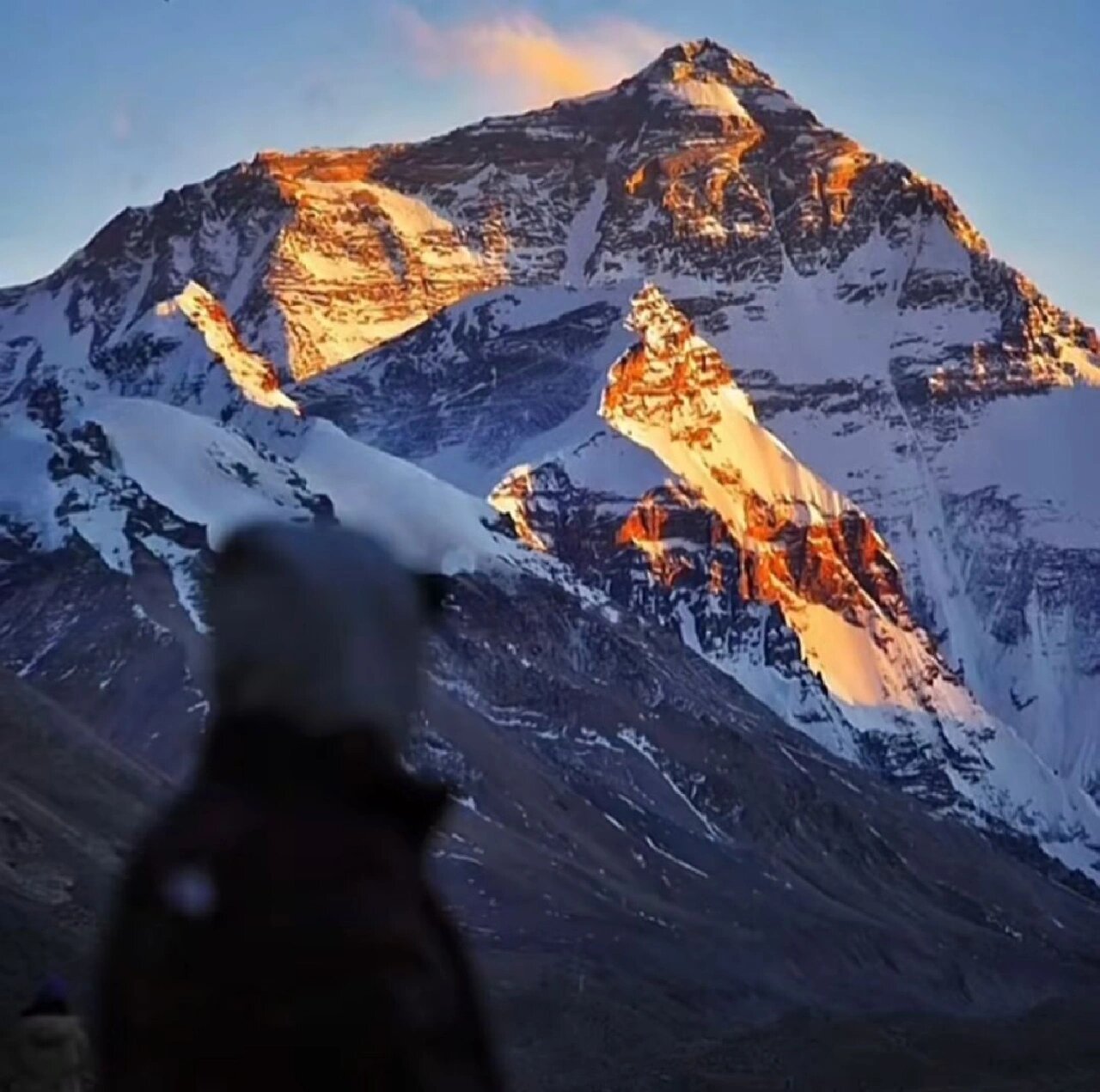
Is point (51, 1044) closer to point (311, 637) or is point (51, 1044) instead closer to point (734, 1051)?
point (311, 637)

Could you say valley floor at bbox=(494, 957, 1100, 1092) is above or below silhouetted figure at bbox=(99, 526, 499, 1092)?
above

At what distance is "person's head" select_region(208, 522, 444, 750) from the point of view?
4.34 m

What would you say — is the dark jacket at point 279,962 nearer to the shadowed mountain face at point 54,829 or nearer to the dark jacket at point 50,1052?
the dark jacket at point 50,1052

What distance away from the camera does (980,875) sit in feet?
576

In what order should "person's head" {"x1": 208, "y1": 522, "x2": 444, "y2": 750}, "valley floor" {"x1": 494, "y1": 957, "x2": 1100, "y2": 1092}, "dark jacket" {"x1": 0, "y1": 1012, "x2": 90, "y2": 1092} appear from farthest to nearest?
"valley floor" {"x1": 494, "y1": 957, "x2": 1100, "y2": 1092}
"dark jacket" {"x1": 0, "y1": 1012, "x2": 90, "y2": 1092}
"person's head" {"x1": 208, "y1": 522, "x2": 444, "y2": 750}

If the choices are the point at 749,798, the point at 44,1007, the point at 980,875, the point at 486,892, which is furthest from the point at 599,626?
the point at 44,1007

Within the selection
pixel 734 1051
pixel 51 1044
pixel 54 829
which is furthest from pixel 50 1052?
pixel 734 1051

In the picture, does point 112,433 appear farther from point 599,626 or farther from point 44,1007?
point 44,1007

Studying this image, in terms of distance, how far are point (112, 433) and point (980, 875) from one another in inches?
2295

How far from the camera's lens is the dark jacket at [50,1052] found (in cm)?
791

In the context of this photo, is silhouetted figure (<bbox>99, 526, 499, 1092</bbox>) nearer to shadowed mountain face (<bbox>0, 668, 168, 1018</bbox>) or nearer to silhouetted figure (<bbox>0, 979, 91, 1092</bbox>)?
silhouetted figure (<bbox>0, 979, 91, 1092</bbox>)

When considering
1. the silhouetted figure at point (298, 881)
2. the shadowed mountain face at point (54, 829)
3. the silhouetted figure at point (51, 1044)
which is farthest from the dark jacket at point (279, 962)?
the shadowed mountain face at point (54, 829)

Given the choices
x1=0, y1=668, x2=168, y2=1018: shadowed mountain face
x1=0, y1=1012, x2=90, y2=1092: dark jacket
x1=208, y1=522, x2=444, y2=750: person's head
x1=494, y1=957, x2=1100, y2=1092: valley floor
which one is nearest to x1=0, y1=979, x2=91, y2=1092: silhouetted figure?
x1=0, y1=1012, x2=90, y2=1092: dark jacket

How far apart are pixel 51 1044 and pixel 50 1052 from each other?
0.9 inches
